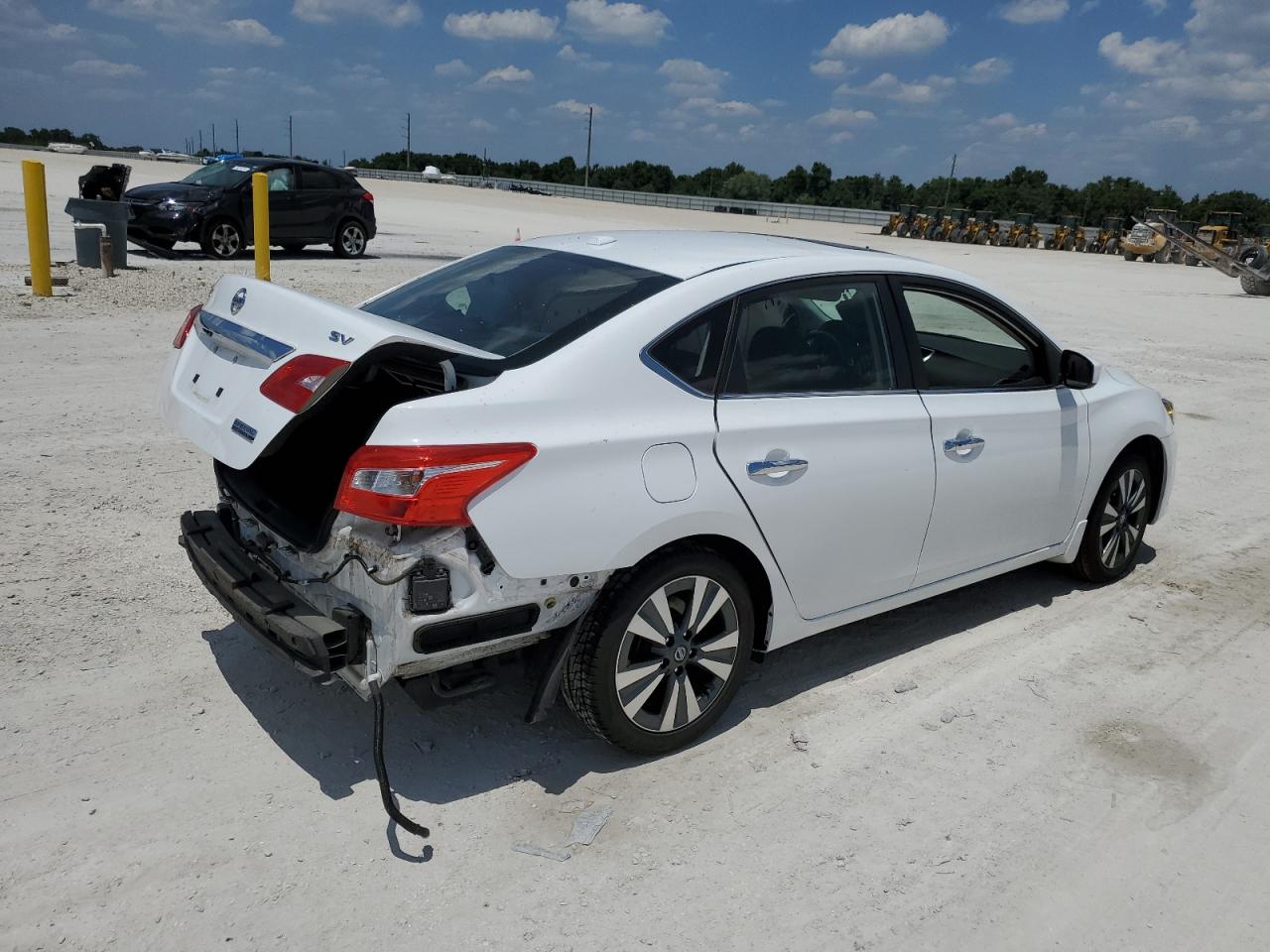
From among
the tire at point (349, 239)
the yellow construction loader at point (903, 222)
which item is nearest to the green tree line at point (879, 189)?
the yellow construction loader at point (903, 222)

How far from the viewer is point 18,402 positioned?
7.20m

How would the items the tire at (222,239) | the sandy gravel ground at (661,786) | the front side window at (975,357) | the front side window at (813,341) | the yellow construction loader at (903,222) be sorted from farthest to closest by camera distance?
the yellow construction loader at (903,222), the tire at (222,239), the front side window at (975,357), the front side window at (813,341), the sandy gravel ground at (661,786)

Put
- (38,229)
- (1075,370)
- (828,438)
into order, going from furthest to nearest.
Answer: (38,229) → (1075,370) → (828,438)

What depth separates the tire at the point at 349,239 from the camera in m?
18.5

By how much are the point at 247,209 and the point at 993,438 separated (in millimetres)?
15383

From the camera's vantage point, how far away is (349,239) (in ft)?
61.2

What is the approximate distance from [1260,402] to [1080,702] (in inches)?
332

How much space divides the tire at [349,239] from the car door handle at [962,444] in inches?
633

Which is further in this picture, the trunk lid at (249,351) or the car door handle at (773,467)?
the car door handle at (773,467)

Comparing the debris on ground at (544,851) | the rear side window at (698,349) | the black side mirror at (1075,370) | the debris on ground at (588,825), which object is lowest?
the debris on ground at (544,851)

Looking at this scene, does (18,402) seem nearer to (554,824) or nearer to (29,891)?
(29,891)

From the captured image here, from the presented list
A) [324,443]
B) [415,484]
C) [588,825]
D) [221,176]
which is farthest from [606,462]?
[221,176]

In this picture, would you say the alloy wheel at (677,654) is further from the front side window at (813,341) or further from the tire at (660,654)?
the front side window at (813,341)

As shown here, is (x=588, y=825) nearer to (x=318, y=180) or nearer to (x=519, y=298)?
(x=519, y=298)
